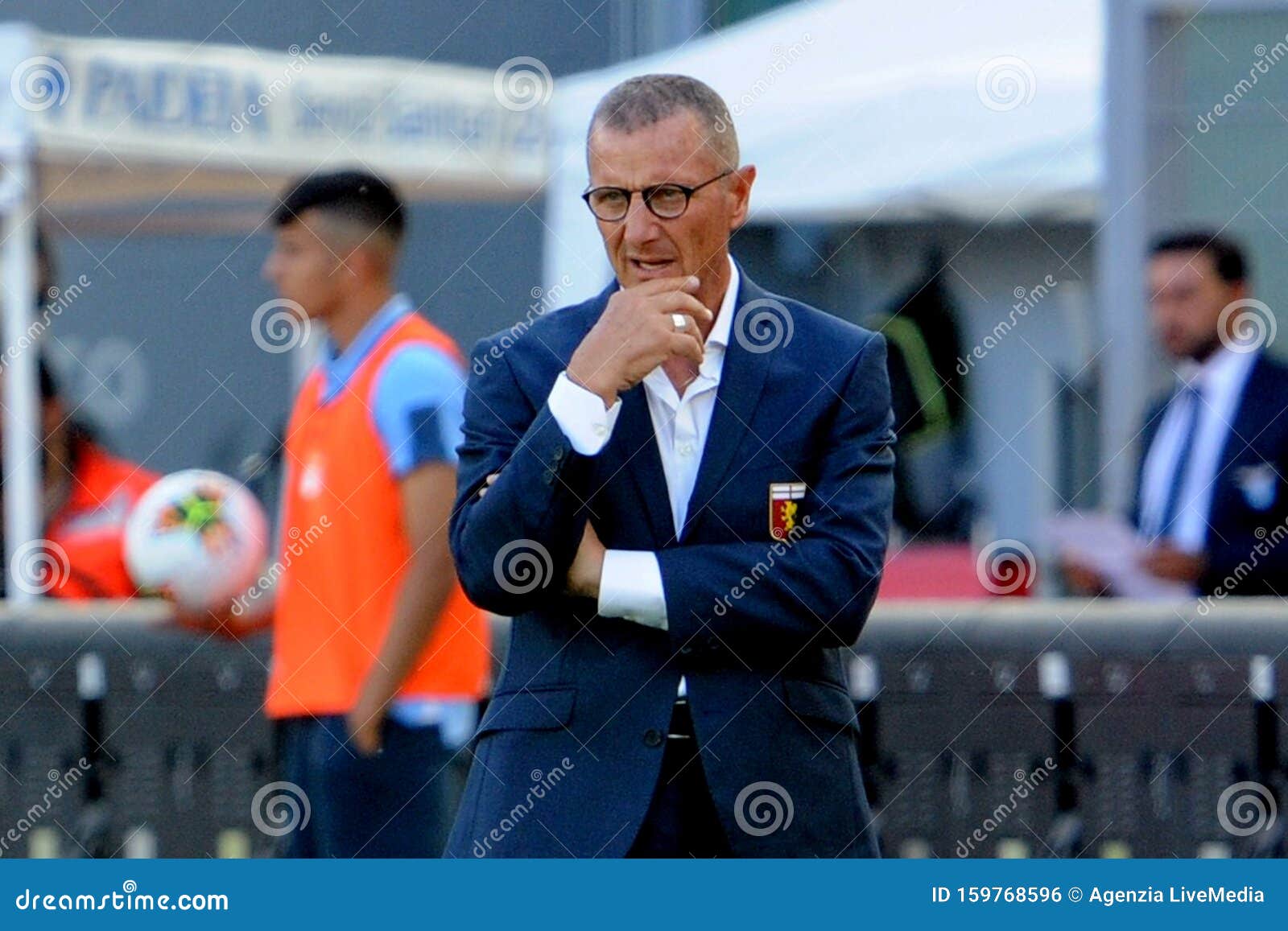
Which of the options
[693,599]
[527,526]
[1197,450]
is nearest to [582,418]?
[527,526]

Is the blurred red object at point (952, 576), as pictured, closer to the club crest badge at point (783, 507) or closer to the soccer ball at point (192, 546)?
the soccer ball at point (192, 546)

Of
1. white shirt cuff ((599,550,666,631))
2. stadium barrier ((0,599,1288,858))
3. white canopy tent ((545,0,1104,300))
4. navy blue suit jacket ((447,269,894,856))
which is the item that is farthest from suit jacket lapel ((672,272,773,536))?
white canopy tent ((545,0,1104,300))

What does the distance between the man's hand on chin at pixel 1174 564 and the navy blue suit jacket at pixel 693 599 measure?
8.25 feet

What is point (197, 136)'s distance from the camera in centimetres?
760

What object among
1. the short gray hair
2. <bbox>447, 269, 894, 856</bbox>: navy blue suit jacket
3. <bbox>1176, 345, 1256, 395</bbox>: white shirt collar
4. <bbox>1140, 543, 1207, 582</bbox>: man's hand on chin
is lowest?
<bbox>447, 269, 894, 856</bbox>: navy blue suit jacket

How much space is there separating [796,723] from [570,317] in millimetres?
615

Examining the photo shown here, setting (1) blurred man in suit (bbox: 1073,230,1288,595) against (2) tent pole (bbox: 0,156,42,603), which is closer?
(1) blurred man in suit (bbox: 1073,230,1288,595)

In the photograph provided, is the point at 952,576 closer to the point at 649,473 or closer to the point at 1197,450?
the point at 1197,450

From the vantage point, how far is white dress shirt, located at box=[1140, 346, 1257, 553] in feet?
17.2

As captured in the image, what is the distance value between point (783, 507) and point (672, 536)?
15cm

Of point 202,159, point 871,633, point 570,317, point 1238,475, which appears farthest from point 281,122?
point 570,317

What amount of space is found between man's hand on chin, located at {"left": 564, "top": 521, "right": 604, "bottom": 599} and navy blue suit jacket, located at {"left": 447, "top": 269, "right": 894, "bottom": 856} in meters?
0.01

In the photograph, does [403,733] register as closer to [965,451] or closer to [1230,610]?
[1230,610]

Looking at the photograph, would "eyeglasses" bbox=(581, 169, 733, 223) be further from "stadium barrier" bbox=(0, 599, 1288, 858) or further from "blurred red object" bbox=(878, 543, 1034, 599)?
"blurred red object" bbox=(878, 543, 1034, 599)
